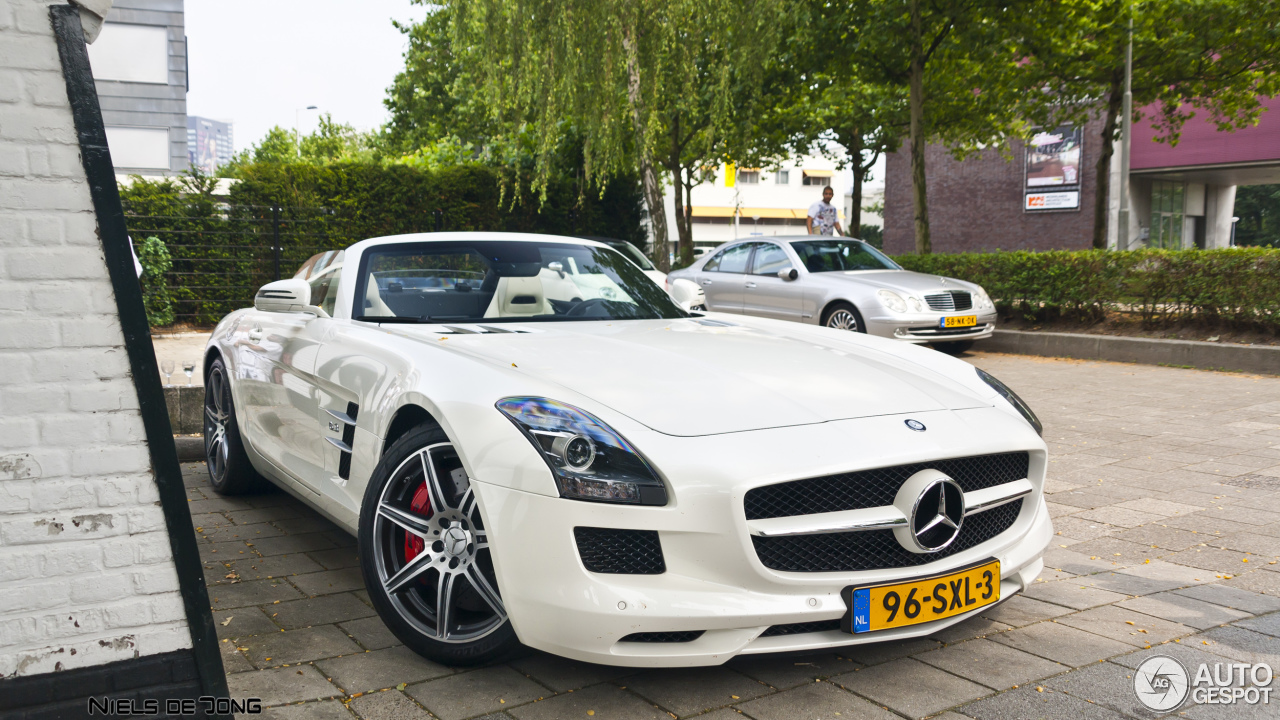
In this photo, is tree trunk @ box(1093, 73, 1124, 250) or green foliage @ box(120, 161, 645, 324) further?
tree trunk @ box(1093, 73, 1124, 250)

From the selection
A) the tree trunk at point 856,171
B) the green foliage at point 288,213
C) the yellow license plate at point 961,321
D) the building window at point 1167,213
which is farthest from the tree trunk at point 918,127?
the building window at point 1167,213

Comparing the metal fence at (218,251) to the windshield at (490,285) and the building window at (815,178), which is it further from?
the building window at (815,178)

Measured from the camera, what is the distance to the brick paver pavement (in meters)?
2.55

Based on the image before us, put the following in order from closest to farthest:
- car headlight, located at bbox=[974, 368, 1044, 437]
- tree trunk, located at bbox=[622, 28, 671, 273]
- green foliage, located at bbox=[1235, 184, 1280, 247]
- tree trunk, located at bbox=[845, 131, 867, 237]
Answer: car headlight, located at bbox=[974, 368, 1044, 437] → tree trunk, located at bbox=[622, 28, 671, 273] → tree trunk, located at bbox=[845, 131, 867, 237] → green foliage, located at bbox=[1235, 184, 1280, 247]

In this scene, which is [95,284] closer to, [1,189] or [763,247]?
[1,189]

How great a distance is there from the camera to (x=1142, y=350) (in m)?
10.7

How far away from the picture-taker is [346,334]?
3.67m

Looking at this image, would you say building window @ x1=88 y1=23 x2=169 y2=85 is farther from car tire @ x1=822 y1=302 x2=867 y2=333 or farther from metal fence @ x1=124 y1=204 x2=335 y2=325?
car tire @ x1=822 y1=302 x2=867 y2=333

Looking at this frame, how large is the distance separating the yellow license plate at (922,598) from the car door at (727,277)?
984cm

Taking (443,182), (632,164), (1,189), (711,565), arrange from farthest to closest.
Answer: (632,164) → (443,182) → (711,565) → (1,189)

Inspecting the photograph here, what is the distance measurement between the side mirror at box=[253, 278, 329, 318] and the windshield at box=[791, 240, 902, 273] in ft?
28.4

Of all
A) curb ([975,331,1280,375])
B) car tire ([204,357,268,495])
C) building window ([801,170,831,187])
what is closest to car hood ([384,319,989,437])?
car tire ([204,357,268,495])

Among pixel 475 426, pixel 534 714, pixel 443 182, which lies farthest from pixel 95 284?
pixel 443 182

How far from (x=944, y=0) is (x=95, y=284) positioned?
14.1 meters
